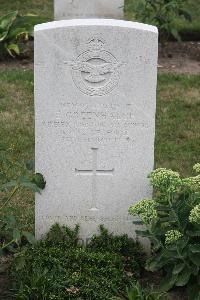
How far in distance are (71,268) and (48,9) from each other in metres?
7.81

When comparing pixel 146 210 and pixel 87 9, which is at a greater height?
pixel 87 9

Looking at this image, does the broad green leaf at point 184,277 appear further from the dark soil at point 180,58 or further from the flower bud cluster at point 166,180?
the dark soil at point 180,58

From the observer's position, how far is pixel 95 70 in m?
4.55

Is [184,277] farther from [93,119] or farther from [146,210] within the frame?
[93,119]

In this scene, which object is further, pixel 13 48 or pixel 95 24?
pixel 13 48

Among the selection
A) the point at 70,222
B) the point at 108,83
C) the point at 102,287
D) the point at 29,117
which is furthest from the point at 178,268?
the point at 29,117

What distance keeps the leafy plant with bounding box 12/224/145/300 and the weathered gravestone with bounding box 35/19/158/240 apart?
0.12 meters

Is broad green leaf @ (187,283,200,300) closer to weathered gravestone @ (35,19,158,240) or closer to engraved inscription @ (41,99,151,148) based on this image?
weathered gravestone @ (35,19,158,240)

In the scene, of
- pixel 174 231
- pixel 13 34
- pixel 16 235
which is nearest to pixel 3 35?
pixel 13 34

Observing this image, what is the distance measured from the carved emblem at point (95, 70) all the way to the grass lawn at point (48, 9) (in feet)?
19.8

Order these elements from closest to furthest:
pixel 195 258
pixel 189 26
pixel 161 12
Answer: pixel 195 258
pixel 161 12
pixel 189 26

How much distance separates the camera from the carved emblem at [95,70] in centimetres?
451

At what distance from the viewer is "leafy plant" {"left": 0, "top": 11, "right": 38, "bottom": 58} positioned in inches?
359

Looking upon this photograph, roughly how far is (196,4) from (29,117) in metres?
5.49
